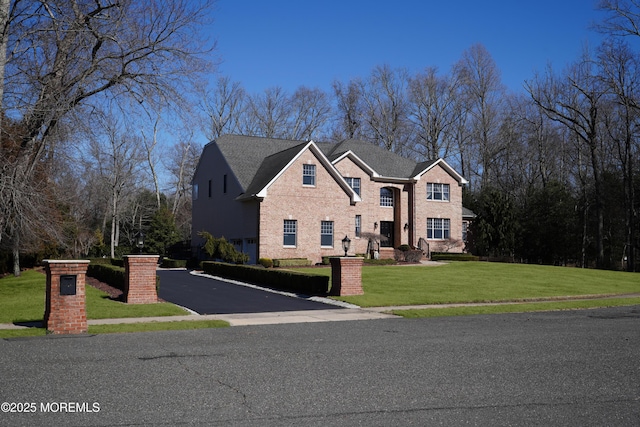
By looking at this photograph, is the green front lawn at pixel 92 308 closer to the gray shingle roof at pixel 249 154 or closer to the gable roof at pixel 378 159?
the gray shingle roof at pixel 249 154

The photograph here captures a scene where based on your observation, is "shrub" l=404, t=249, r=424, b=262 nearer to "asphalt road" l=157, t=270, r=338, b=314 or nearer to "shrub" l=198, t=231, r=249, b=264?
"shrub" l=198, t=231, r=249, b=264

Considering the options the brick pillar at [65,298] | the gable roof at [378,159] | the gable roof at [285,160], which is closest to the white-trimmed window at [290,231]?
the gable roof at [285,160]

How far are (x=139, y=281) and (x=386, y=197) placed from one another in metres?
28.2

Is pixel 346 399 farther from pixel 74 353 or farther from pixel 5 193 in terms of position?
pixel 5 193

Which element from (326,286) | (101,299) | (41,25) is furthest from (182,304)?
(41,25)

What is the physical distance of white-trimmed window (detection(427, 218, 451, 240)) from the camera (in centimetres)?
4544

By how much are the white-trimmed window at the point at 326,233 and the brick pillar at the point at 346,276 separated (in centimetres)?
1566

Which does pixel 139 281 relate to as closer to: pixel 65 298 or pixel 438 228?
pixel 65 298

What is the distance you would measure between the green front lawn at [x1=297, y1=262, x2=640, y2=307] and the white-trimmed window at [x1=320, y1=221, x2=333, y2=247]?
5.77 meters

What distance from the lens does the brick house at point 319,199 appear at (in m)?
36.9

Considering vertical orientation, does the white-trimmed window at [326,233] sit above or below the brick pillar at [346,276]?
above

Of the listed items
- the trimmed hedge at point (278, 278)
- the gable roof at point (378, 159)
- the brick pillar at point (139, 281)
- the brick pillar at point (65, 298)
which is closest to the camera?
the brick pillar at point (65, 298)

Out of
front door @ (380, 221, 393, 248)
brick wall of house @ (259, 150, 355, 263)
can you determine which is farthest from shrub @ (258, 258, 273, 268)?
front door @ (380, 221, 393, 248)

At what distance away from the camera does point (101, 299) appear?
20203 millimetres
